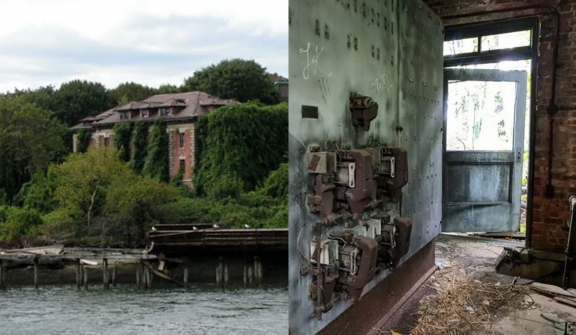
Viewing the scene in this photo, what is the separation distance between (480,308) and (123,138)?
4137cm

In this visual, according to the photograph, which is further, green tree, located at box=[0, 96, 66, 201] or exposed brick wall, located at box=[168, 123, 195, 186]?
green tree, located at box=[0, 96, 66, 201]

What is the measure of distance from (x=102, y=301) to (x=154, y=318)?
4.17 m

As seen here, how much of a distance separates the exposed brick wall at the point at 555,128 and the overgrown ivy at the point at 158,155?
36996 mm

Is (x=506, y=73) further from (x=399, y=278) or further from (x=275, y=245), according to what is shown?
(x=275, y=245)

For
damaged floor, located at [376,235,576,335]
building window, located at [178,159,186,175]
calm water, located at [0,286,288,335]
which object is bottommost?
calm water, located at [0,286,288,335]

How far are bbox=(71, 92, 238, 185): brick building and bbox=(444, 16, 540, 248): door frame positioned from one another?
34426 mm

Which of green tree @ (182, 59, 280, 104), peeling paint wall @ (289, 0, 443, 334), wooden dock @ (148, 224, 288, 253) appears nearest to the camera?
peeling paint wall @ (289, 0, 443, 334)

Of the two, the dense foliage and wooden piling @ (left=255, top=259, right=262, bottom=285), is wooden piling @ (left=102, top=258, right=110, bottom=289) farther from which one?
wooden piling @ (left=255, top=259, right=262, bottom=285)

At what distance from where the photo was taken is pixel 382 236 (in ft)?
10.2

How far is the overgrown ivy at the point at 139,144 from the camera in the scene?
4003 centimetres

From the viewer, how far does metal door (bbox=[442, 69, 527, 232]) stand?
593cm

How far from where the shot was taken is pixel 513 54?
497cm

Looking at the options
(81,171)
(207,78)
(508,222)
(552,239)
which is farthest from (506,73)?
(207,78)

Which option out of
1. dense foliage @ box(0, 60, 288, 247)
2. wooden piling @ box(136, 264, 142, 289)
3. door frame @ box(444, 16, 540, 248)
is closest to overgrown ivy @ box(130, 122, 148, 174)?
dense foliage @ box(0, 60, 288, 247)
